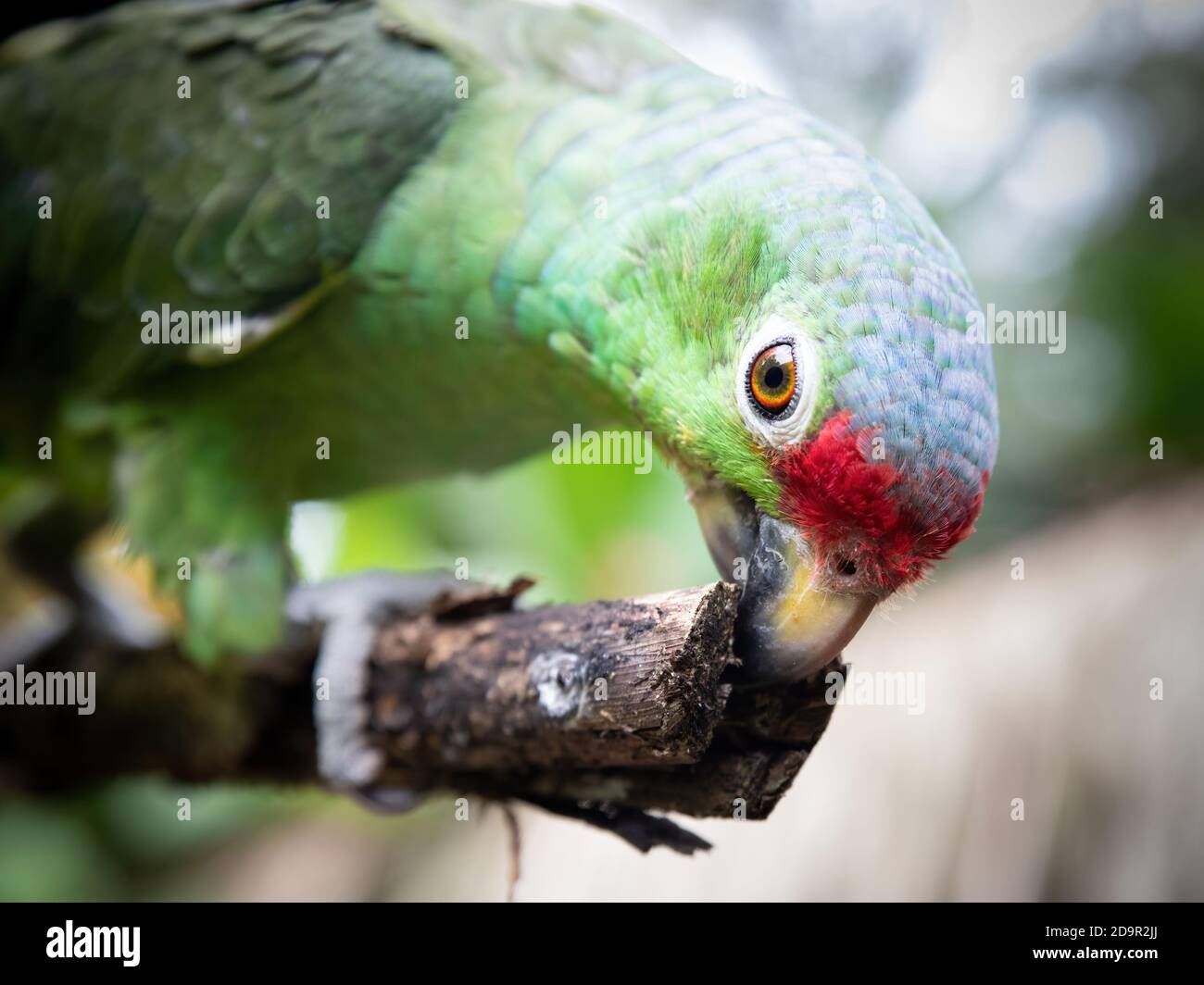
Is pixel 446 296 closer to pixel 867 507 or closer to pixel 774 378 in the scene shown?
pixel 774 378

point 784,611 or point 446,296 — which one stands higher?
point 446,296

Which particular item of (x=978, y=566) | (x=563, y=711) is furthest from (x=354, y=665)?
(x=978, y=566)

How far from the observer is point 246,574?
316 centimetres

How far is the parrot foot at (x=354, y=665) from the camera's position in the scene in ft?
9.26

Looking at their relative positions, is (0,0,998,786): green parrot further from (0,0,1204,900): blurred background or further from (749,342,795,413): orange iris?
(0,0,1204,900): blurred background

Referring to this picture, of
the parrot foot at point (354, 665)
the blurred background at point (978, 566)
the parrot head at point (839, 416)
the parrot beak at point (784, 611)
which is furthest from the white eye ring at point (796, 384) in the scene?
the parrot foot at point (354, 665)

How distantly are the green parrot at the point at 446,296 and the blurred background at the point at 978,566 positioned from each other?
14.5 inches

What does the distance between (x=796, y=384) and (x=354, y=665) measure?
155 cm

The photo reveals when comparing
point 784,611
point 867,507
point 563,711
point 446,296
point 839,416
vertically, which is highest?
point 446,296

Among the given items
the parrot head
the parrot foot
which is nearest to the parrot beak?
the parrot head

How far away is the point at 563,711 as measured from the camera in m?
1.99

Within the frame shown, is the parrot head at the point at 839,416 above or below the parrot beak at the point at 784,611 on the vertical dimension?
above

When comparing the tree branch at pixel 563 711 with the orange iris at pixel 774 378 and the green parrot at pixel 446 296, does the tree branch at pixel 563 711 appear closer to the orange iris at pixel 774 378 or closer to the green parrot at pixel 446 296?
the green parrot at pixel 446 296
